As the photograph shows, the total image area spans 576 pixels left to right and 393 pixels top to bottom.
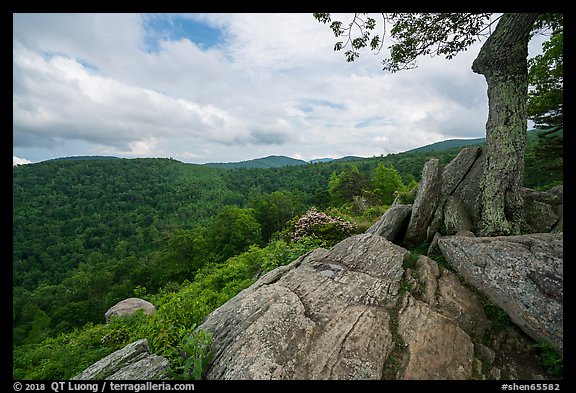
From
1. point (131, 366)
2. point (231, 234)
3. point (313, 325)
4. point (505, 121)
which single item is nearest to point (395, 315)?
point (313, 325)

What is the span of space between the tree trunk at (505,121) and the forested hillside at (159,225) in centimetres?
595

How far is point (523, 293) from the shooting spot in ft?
15.3

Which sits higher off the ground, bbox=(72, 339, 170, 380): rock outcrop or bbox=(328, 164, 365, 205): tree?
bbox=(328, 164, 365, 205): tree

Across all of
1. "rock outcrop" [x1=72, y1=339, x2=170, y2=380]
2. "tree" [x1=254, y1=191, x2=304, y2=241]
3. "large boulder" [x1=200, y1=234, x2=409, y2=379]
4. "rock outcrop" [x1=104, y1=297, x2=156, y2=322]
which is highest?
"large boulder" [x1=200, y1=234, x2=409, y2=379]

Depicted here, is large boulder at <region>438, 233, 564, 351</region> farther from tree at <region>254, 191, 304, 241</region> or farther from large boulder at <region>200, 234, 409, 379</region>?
tree at <region>254, 191, 304, 241</region>

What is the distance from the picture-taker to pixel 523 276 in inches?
189

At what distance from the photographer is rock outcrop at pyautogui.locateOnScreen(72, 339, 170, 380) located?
4.00 metres

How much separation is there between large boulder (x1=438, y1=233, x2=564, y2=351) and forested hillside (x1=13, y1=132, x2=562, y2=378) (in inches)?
206

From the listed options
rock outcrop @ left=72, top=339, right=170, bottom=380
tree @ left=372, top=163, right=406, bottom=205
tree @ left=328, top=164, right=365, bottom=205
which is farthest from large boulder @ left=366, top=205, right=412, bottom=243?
tree @ left=328, top=164, right=365, bottom=205

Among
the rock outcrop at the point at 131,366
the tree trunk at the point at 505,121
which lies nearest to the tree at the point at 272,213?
the tree trunk at the point at 505,121

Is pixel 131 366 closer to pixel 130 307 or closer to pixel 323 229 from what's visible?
pixel 323 229
